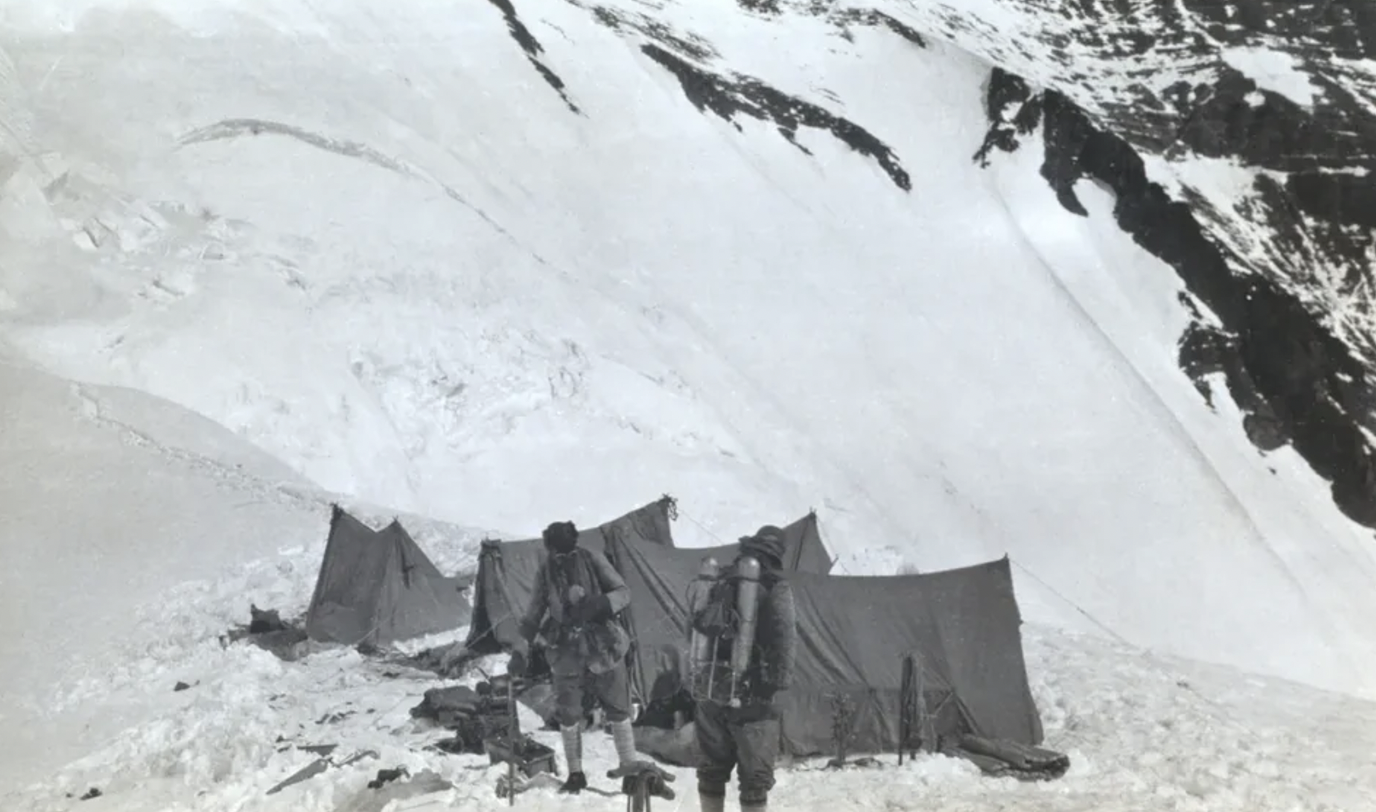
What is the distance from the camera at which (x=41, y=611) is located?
2.67 meters

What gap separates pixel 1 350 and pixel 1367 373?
393 cm

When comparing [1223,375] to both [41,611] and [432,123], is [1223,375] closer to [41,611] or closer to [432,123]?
[432,123]

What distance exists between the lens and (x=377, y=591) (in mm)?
2971

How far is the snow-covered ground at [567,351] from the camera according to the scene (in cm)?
273

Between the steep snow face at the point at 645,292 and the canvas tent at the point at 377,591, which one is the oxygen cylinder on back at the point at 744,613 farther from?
the canvas tent at the point at 377,591

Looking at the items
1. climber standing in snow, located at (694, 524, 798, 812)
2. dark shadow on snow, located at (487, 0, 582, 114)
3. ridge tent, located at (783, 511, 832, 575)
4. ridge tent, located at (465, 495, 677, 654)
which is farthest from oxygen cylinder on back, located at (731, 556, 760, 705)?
dark shadow on snow, located at (487, 0, 582, 114)

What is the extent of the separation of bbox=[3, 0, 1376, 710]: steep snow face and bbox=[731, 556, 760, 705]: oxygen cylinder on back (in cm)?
84

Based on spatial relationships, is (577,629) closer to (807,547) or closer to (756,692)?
(756,692)

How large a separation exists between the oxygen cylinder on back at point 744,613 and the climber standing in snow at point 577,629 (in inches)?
17.8

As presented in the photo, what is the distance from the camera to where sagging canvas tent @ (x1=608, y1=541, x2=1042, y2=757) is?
2715 millimetres

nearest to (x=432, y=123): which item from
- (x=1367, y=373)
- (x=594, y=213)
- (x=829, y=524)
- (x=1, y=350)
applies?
(x=594, y=213)

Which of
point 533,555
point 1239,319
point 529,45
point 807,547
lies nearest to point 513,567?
point 533,555

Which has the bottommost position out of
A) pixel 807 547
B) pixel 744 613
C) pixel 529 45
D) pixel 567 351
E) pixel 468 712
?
pixel 468 712

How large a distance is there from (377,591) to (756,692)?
1.46 metres
